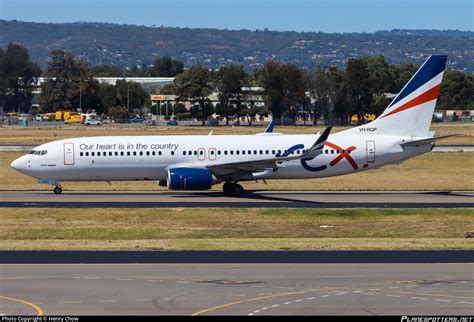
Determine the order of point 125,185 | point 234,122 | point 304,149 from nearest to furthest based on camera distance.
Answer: point 304,149 < point 125,185 < point 234,122

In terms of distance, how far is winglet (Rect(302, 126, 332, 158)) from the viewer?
48.0m

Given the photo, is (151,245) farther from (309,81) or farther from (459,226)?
(309,81)

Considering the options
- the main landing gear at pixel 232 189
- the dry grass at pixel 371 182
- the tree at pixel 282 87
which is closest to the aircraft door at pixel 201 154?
the main landing gear at pixel 232 189

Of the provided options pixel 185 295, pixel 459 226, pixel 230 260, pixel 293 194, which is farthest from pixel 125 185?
pixel 185 295

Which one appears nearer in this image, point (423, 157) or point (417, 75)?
point (417, 75)

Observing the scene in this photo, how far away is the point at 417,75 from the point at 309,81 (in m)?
→ 97.5

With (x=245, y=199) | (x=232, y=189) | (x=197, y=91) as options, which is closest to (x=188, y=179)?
(x=232, y=189)

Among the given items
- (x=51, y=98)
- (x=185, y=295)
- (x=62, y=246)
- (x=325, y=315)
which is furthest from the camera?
(x=51, y=98)

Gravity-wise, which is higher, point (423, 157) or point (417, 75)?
point (417, 75)

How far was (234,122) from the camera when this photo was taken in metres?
161

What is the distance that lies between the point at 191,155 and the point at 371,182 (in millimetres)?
13874

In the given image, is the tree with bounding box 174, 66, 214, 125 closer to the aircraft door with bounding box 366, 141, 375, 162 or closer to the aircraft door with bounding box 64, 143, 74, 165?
the aircraft door with bounding box 366, 141, 375, 162

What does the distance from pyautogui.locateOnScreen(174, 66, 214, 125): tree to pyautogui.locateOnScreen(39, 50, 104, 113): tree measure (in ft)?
104

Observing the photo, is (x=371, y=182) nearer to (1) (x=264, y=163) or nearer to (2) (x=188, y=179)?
(1) (x=264, y=163)
